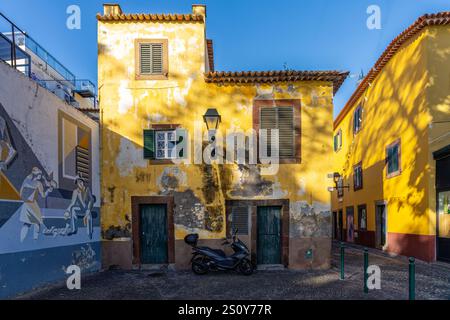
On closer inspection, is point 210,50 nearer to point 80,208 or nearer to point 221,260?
point 80,208

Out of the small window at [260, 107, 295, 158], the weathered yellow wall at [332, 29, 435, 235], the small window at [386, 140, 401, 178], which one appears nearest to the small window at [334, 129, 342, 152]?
the weathered yellow wall at [332, 29, 435, 235]

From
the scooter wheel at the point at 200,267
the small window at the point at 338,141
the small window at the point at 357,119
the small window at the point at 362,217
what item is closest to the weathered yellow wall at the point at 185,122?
the scooter wheel at the point at 200,267

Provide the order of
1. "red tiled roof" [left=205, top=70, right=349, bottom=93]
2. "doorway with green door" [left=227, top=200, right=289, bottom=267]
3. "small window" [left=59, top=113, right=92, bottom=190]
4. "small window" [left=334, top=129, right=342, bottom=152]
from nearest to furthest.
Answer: "small window" [left=59, top=113, right=92, bottom=190] < "doorway with green door" [left=227, top=200, right=289, bottom=267] < "red tiled roof" [left=205, top=70, right=349, bottom=93] < "small window" [left=334, top=129, right=342, bottom=152]

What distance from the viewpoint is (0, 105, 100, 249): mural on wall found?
621 cm

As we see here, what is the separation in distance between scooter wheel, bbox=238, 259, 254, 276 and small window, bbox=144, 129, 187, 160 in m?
3.59

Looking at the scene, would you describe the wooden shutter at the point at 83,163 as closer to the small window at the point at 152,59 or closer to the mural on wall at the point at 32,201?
the mural on wall at the point at 32,201

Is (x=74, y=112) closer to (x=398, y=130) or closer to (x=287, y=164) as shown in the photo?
(x=287, y=164)

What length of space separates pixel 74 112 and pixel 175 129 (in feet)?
9.39

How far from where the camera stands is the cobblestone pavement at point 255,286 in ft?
22.2

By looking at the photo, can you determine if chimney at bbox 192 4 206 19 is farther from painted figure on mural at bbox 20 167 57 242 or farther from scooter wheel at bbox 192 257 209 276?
scooter wheel at bbox 192 257 209 276

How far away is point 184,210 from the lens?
9.56m

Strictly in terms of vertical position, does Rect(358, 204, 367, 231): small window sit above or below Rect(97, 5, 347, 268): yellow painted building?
below

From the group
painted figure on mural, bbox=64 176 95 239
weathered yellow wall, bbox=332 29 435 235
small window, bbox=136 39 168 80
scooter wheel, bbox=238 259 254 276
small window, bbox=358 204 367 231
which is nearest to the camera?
painted figure on mural, bbox=64 176 95 239
